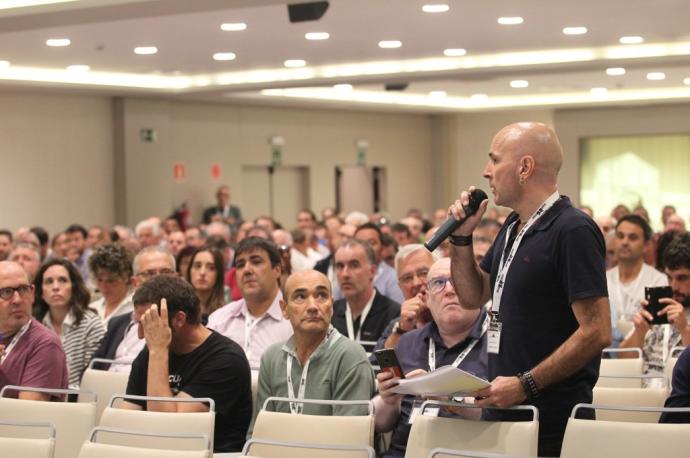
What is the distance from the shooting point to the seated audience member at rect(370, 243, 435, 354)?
5.29m

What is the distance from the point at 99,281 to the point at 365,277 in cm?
176

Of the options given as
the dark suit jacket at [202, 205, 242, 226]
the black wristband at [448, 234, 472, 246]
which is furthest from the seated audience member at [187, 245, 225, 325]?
the dark suit jacket at [202, 205, 242, 226]

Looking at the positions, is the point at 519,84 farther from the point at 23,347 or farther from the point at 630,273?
the point at 23,347

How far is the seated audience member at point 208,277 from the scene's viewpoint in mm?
7258

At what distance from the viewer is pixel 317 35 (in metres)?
12.4

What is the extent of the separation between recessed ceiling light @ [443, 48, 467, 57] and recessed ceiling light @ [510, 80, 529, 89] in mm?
4607

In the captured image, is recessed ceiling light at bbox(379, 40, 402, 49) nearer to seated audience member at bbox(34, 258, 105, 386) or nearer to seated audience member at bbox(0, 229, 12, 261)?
seated audience member at bbox(0, 229, 12, 261)

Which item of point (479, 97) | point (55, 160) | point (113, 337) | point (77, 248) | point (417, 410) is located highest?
point (479, 97)

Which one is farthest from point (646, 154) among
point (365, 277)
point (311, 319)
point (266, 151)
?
point (311, 319)

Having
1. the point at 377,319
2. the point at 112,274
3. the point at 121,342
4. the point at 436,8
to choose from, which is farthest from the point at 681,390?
the point at 436,8

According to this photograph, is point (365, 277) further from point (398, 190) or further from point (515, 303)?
point (398, 190)

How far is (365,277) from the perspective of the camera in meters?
7.11

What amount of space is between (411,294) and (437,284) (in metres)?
1.90

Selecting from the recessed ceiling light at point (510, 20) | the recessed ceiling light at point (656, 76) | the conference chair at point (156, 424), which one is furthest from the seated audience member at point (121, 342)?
the recessed ceiling light at point (656, 76)
